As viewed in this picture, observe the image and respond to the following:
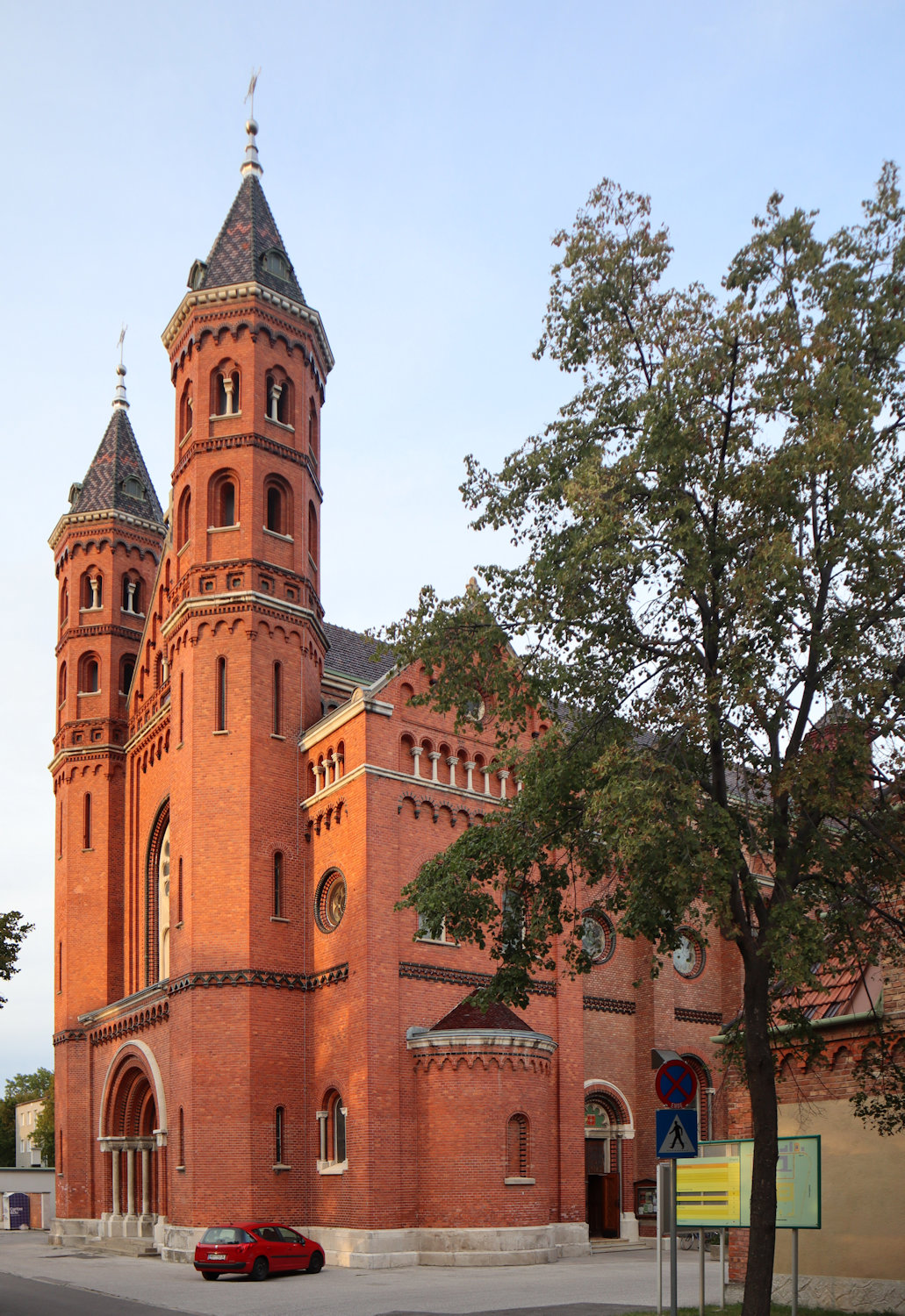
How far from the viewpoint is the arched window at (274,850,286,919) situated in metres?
31.6

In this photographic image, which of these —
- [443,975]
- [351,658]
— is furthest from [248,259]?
[443,975]

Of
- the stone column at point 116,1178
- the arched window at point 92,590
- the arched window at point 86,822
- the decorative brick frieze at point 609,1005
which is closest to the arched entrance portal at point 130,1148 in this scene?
the stone column at point 116,1178

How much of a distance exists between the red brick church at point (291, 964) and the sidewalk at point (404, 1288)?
1491mm

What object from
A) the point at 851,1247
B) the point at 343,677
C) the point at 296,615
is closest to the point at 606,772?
the point at 851,1247

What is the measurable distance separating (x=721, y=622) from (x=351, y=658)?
2478 cm

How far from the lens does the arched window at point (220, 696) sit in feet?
106

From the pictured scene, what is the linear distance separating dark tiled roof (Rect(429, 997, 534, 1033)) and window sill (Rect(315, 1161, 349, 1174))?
343cm

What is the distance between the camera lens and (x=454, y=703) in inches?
694

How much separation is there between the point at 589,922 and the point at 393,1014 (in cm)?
954

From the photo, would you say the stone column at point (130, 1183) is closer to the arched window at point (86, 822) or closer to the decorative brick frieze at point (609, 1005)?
the arched window at point (86, 822)

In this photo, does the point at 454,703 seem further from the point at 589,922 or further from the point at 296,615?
the point at 589,922

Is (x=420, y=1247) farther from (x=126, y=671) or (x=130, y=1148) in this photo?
(x=126, y=671)

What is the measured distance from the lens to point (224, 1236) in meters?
25.4

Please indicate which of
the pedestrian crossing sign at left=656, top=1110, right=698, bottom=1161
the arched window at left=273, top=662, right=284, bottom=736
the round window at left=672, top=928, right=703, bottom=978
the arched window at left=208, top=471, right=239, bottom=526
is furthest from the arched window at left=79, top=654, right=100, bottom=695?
the pedestrian crossing sign at left=656, top=1110, right=698, bottom=1161
